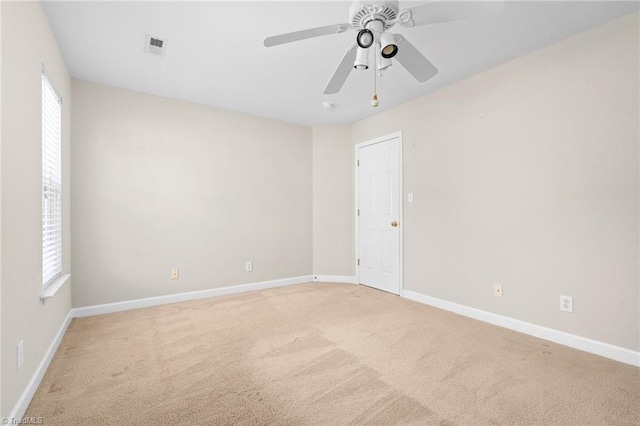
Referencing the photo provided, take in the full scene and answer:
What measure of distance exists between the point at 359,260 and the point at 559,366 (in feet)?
8.84

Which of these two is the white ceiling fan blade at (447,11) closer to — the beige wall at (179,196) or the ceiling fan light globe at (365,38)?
the ceiling fan light globe at (365,38)

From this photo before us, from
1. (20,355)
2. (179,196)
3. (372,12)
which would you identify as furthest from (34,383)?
(372,12)

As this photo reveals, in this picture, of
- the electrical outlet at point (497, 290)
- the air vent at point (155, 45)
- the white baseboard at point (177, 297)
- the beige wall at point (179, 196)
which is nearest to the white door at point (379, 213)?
the beige wall at point (179, 196)

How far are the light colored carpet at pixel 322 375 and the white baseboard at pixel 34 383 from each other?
0.05 meters

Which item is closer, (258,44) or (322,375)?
(322,375)

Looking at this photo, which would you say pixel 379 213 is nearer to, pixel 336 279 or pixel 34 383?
pixel 336 279

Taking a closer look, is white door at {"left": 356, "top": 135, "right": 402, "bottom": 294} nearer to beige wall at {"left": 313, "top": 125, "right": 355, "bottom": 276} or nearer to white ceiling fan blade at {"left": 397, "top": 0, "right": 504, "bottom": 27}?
beige wall at {"left": 313, "top": 125, "right": 355, "bottom": 276}

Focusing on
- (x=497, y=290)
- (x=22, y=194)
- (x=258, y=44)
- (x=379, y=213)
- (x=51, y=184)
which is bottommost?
(x=497, y=290)

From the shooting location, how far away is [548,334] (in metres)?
2.52

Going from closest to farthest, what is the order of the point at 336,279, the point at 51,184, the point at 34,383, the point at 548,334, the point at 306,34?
the point at 306,34
the point at 34,383
the point at 51,184
the point at 548,334
the point at 336,279

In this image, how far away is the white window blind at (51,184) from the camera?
2196 mm

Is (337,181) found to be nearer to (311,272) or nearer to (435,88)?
(311,272)

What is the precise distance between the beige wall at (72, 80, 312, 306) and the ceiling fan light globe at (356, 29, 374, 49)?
2723 millimetres

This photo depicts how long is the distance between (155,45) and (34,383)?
8.13 ft
